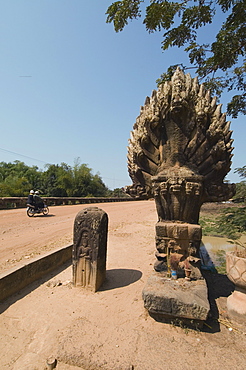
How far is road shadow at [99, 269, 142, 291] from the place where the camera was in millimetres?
4102

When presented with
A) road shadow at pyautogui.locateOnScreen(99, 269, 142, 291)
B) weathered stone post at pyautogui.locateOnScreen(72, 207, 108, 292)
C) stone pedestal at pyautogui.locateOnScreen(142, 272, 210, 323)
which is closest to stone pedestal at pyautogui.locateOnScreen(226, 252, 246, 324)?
stone pedestal at pyautogui.locateOnScreen(142, 272, 210, 323)

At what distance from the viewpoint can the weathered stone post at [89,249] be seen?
12.7ft

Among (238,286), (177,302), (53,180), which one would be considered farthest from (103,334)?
(53,180)

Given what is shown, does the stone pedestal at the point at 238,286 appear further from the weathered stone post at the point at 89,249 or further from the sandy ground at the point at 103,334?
the weathered stone post at the point at 89,249

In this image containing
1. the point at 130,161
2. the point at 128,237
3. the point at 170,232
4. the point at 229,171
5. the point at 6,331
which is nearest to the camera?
→ the point at 6,331

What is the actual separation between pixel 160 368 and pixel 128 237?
642cm

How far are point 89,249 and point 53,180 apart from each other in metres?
33.0

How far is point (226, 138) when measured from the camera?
3.76 m

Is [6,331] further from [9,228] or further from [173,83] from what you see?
[9,228]

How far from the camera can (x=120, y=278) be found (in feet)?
14.7

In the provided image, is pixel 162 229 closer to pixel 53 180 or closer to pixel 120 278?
pixel 120 278

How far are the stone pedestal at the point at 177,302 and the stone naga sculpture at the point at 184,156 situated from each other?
67cm

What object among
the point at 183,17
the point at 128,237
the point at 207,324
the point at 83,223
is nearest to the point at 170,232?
the point at 207,324

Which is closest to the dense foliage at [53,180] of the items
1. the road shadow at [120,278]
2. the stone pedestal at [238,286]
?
the road shadow at [120,278]
